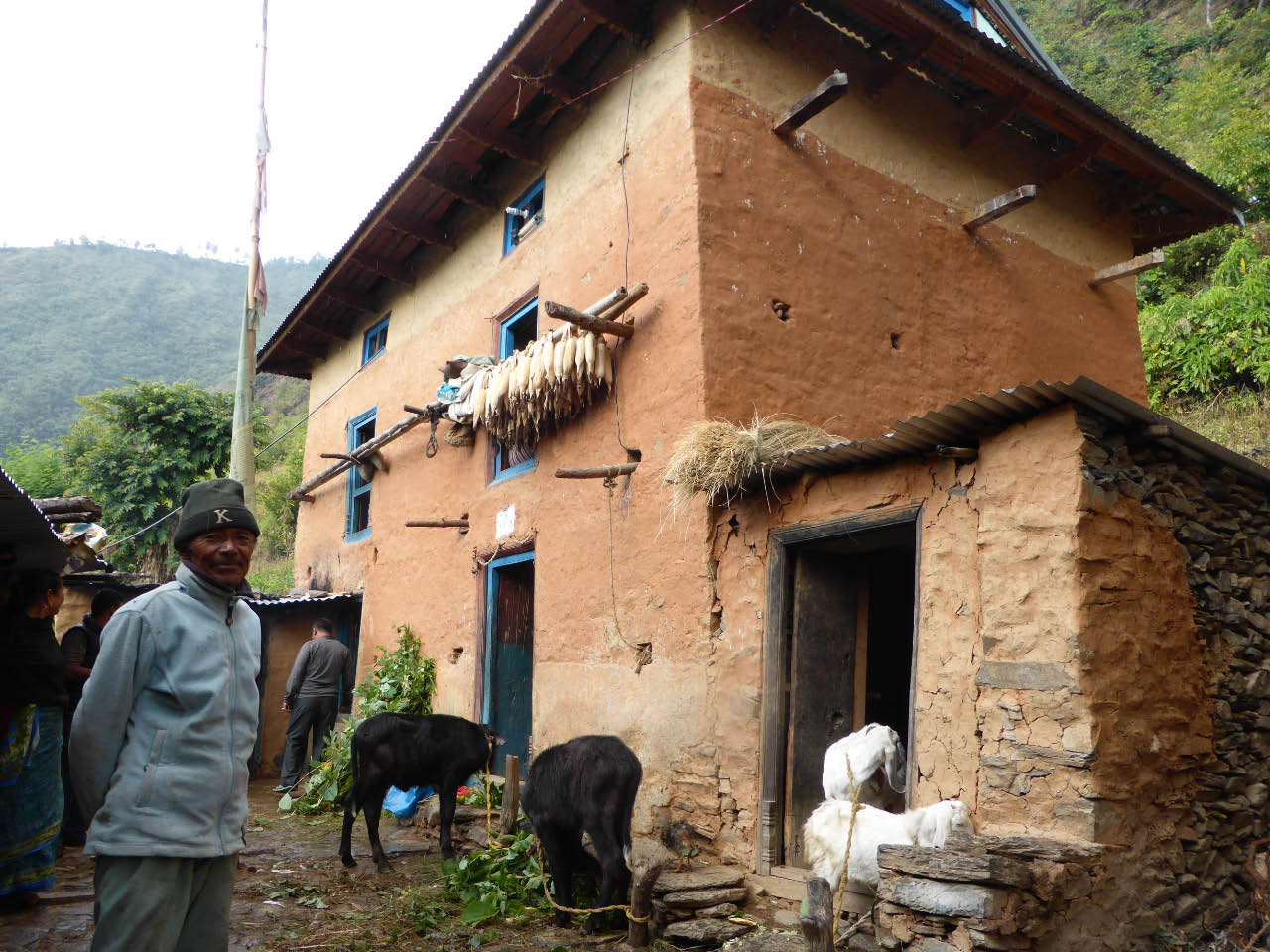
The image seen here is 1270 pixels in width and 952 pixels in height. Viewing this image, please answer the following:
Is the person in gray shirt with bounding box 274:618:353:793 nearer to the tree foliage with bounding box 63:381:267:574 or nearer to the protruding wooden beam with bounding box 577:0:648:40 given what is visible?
the protruding wooden beam with bounding box 577:0:648:40

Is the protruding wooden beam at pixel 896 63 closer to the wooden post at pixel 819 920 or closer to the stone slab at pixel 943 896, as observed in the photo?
the stone slab at pixel 943 896

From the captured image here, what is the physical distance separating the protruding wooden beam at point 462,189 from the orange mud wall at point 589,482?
23cm

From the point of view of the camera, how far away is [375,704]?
35.0ft

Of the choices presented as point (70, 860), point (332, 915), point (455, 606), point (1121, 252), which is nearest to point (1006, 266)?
point (1121, 252)

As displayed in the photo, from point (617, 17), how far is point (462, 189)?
3.28 meters

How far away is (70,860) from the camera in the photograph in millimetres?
6852

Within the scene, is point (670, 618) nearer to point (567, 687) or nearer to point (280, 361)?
point (567, 687)

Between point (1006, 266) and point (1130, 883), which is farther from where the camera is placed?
point (1006, 266)

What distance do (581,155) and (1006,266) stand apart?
4.27 m

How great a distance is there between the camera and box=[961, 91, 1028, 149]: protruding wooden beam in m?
8.40

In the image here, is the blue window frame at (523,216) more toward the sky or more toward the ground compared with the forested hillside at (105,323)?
more toward the ground

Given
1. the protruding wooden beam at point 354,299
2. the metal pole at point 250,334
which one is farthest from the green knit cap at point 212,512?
the protruding wooden beam at point 354,299

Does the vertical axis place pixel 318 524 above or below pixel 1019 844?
above

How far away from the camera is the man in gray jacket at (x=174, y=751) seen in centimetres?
268
